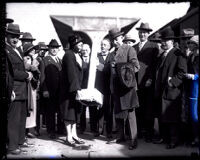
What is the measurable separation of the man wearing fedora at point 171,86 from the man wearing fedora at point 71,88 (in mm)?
1576

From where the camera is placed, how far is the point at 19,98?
437 cm

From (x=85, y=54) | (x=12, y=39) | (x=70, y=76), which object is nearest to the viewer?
(x=12, y=39)

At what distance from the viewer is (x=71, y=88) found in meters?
4.89

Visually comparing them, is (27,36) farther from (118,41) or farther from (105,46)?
(118,41)

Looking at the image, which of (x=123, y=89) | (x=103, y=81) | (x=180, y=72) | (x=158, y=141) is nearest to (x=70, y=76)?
(x=103, y=81)

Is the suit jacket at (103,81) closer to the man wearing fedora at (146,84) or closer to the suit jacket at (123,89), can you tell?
the suit jacket at (123,89)

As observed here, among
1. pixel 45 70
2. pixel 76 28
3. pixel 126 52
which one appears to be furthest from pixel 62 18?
pixel 126 52

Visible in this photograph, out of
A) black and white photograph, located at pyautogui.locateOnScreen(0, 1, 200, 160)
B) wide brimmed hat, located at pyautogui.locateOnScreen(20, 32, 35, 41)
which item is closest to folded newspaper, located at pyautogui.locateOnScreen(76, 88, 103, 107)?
black and white photograph, located at pyautogui.locateOnScreen(0, 1, 200, 160)

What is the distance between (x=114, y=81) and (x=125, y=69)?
421 millimetres

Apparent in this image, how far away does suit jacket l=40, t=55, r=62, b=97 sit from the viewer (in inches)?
220

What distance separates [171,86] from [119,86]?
36.5 inches

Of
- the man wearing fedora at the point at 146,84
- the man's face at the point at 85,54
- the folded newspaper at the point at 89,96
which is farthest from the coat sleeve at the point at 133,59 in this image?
the man's face at the point at 85,54

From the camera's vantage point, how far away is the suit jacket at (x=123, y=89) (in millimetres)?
4746

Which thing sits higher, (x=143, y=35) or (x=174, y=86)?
(x=143, y=35)
